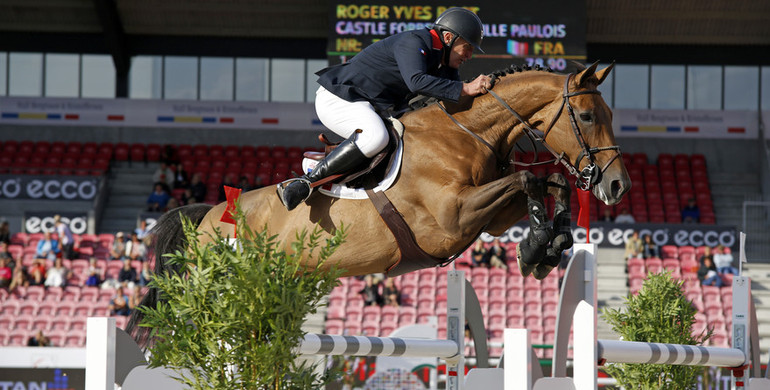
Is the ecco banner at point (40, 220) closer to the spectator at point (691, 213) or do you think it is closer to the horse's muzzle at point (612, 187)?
the spectator at point (691, 213)

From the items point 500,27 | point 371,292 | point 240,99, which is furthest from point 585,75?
point 240,99

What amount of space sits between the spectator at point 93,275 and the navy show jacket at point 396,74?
354 inches

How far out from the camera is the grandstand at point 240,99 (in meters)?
16.4

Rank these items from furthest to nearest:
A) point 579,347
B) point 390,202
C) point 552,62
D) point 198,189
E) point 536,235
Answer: point 198,189 < point 552,62 < point 390,202 < point 536,235 < point 579,347

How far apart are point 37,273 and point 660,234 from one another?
9680 millimetres

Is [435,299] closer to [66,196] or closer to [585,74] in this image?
[66,196]

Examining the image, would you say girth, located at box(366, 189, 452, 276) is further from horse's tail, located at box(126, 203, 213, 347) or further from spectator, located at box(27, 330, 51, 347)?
spectator, located at box(27, 330, 51, 347)

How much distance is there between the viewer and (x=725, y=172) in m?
17.9

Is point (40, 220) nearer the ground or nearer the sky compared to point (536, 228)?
nearer the sky

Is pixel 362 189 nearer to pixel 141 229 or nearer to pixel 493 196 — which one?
pixel 493 196

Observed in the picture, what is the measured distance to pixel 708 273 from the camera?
42.4ft

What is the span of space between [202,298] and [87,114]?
16.3m

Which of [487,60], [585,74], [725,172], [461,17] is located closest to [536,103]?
[585,74]

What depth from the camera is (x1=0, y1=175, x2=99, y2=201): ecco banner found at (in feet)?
49.7
